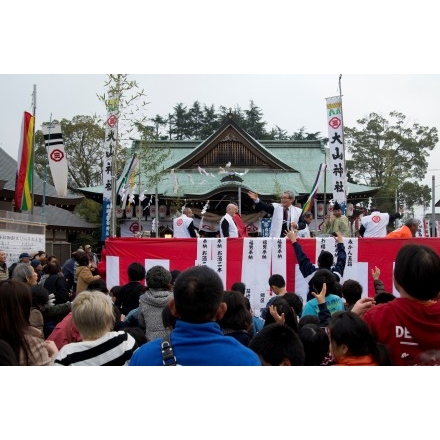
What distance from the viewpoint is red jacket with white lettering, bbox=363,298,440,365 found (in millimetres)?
2336

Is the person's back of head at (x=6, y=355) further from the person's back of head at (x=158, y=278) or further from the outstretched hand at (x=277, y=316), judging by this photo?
the person's back of head at (x=158, y=278)

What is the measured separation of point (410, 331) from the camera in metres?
2.36

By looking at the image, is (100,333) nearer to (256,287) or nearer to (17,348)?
(17,348)

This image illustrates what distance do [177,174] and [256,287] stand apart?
59.2ft

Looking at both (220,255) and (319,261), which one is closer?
(319,261)

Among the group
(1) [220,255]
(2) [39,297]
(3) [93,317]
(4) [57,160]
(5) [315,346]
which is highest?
(4) [57,160]

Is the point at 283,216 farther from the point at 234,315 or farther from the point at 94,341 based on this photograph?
the point at 94,341

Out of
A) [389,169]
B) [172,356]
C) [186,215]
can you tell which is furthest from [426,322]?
[389,169]

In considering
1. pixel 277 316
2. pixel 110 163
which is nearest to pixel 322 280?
pixel 277 316

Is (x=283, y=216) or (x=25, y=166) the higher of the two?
(x=25, y=166)

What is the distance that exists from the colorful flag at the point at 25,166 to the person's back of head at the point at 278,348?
11482mm

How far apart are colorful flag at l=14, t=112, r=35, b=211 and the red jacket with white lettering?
39.2 feet

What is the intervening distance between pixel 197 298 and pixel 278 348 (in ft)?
2.28

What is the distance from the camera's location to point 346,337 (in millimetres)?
2432
